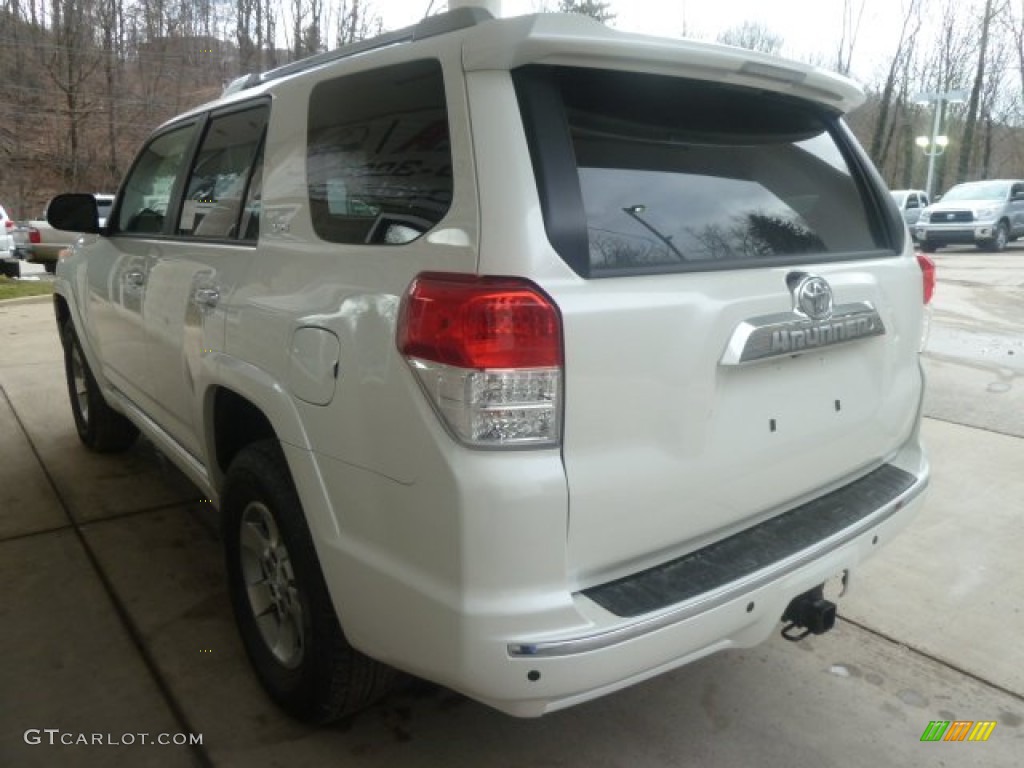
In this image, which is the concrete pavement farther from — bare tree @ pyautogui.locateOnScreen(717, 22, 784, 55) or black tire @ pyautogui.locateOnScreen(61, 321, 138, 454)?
bare tree @ pyautogui.locateOnScreen(717, 22, 784, 55)

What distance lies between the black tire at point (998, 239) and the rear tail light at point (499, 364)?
21.8 metres

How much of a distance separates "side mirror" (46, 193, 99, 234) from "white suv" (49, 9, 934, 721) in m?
1.70

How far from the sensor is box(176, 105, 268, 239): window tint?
2600 millimetres

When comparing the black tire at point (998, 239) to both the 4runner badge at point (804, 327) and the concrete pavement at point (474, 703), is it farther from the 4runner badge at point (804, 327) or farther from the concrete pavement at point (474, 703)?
the 4runner badge at point (804, 327)

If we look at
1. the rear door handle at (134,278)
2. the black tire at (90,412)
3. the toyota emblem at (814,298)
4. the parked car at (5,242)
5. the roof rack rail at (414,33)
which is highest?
the roof rack rail at (414,33)

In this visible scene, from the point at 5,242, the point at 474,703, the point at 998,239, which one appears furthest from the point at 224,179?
the point at 998,239

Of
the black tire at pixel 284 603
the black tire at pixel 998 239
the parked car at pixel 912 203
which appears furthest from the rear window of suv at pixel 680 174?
the parked car at pixel 912 203

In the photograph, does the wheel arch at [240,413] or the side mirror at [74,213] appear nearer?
the wheel arch at [240,413]

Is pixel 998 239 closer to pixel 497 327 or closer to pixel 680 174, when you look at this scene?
pixel 680 174

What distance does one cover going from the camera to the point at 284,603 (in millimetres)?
2385

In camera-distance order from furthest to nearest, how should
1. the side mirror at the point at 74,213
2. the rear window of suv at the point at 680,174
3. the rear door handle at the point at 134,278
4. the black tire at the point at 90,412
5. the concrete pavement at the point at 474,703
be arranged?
the black tire at the point at 90,412, the side mirror at the point at 74,213, the rear door handle at the point at 134,278, the concrete pavement at the point at 474,703, the rear window of suv at the point at 680,174

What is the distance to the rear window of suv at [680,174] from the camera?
1.75m

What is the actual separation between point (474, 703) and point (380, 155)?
65.3 inches

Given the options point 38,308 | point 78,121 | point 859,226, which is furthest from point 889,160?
point 859,226
